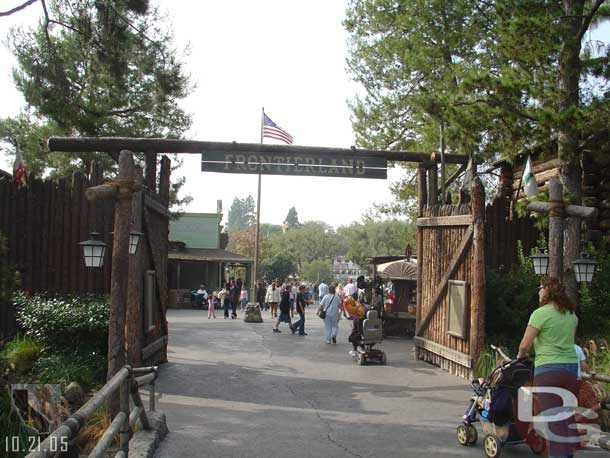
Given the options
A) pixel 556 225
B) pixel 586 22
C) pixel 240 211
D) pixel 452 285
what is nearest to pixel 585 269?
pixel 556 225

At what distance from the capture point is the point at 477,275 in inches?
424

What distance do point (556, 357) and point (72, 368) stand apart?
269 inches

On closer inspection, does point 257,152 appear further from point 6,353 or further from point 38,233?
point 6,353

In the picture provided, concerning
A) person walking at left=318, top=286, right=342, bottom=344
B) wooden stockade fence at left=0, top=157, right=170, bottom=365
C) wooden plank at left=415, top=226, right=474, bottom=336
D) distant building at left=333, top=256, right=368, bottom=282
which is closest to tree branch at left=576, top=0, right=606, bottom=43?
wooden plank at left=415, top=226, right=474, bottom=336

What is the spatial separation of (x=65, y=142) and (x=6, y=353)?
→ 4.64 metres

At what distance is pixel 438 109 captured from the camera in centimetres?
1205

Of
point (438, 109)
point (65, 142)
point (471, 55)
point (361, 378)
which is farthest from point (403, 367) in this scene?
point (471, 55)

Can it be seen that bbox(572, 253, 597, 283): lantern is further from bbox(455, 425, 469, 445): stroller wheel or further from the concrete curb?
the concrete curb

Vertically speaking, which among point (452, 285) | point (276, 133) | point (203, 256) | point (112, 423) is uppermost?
point (276, 133)

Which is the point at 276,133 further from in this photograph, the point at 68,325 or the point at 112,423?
the point at 112,423

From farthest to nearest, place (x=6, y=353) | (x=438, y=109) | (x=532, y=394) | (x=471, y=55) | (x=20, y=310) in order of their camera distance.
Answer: (x=471, y=55)
(x=438, y=109)
(x=20, y=310)
(x=6, y=353)
(x=532, y=394)

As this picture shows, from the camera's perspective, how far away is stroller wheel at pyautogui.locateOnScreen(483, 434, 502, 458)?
20.6 ft

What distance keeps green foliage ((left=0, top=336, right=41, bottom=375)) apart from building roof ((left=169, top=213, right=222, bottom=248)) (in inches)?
1165

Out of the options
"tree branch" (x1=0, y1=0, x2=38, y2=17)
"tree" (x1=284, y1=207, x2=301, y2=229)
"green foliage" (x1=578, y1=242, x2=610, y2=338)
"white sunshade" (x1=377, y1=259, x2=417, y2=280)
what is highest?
"tree" (x1=284, y1=207, x2=301, y2=229)
